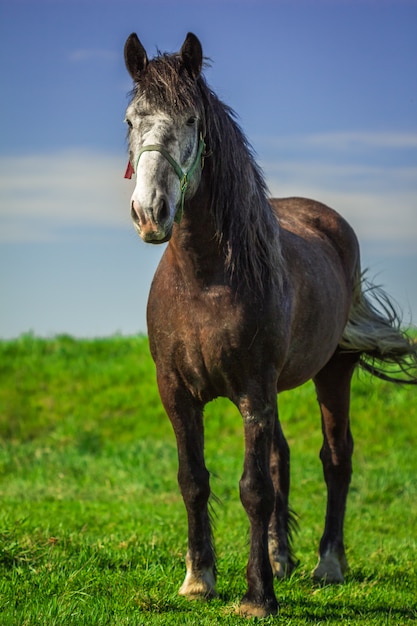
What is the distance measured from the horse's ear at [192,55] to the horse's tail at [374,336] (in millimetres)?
A: 2921

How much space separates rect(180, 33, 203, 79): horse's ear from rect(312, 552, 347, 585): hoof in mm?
3465

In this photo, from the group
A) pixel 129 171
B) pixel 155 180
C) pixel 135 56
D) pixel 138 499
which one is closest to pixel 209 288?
pixel 129 171

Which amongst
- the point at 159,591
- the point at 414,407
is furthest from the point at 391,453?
the point at 159,591

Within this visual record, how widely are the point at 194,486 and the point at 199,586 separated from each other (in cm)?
58

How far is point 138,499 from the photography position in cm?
988

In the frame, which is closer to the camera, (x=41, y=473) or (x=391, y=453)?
(x=41, y=473)

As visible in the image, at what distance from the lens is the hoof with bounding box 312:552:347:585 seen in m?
6.26

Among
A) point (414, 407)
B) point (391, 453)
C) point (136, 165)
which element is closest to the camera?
point (136, 165)

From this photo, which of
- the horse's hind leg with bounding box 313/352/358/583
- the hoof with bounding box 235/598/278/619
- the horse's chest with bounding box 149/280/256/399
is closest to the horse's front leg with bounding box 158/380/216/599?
the horse's chest with bounding box 149/280/256/399

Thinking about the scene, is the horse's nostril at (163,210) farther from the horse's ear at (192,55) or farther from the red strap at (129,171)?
the horse's ear at (192,55)

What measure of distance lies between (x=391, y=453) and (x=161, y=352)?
7742 millimetres

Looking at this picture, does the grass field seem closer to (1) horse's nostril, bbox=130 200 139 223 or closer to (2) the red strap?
(1) horse's nostril, bbox=130 200 139 223

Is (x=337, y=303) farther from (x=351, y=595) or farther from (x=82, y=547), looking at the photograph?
(x=82, y=547)

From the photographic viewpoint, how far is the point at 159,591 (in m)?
5.29
